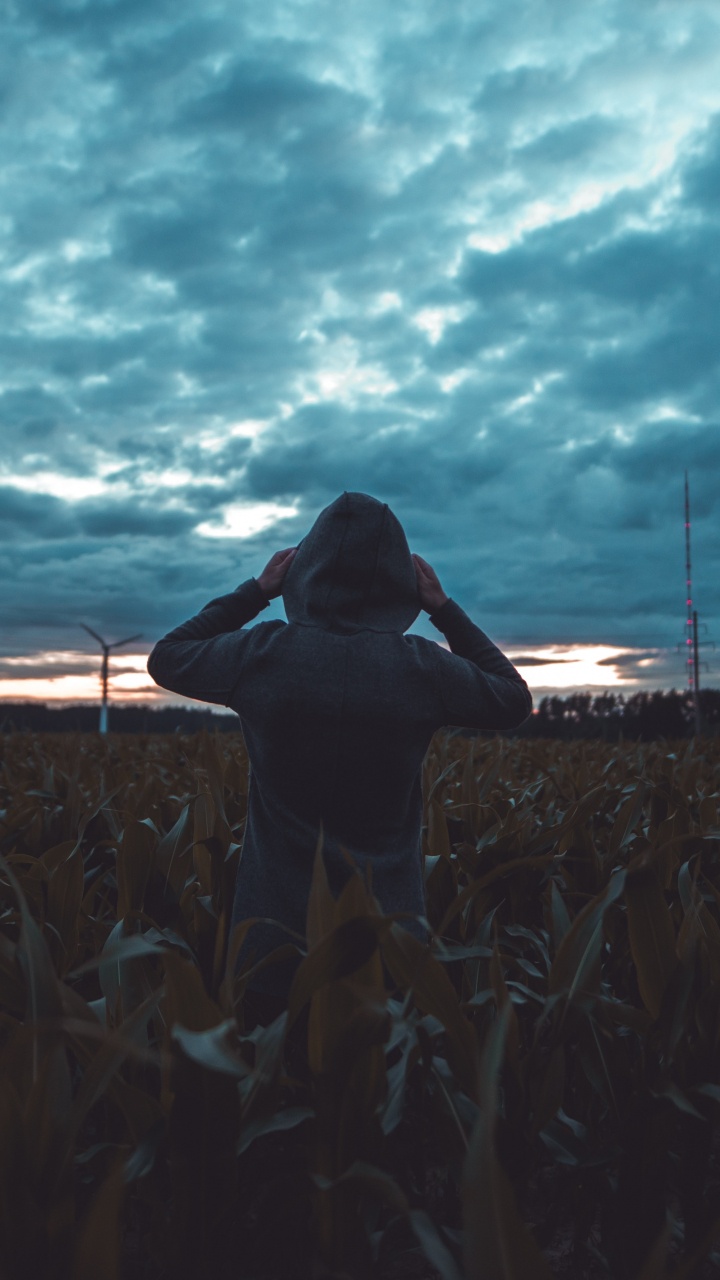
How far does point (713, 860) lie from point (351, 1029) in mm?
2063

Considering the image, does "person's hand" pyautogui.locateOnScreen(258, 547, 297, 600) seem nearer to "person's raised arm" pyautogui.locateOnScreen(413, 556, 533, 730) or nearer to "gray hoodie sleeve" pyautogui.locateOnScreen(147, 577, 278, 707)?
"gray hoodie sleeve" pyautogui.locateOnScreen(147, 577, 278, 707)

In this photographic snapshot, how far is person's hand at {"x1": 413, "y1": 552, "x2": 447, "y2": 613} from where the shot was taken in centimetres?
226

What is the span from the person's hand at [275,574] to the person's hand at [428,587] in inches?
13.9

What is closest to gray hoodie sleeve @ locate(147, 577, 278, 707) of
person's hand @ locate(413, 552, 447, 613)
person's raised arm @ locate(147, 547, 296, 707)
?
person's raised arm @ locate(147, 547, 296, 707)

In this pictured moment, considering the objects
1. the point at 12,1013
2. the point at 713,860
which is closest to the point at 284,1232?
the point at 12,1013

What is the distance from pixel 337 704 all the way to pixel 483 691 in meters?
0.37

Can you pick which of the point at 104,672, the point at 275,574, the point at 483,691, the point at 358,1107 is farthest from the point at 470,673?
the point at 104,672

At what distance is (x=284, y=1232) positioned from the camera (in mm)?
1308

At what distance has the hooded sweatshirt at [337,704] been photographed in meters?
1.97

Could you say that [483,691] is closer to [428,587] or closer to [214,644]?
[428,587]

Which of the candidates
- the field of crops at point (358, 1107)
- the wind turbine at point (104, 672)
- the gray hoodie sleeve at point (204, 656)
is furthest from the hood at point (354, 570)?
the wind turbine at point (104, 672)

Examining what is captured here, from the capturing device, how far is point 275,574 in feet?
7.42

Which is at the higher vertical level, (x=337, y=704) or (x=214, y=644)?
(x=214, y=644)

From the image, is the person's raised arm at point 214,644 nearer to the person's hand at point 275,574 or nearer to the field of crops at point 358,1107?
the person's hand at point 275,574
